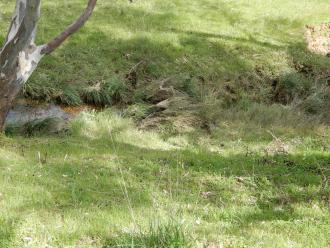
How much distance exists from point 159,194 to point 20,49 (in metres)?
4.89

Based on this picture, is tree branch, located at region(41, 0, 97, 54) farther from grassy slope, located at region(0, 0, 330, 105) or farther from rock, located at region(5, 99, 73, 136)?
grassy slope, located at region(0, 0, 330, 105)

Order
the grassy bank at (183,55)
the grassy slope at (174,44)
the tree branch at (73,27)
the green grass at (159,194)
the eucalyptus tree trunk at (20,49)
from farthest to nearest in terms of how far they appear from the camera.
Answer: the grassy slope at (174,44)
the grassy bank at (183,55)
the tree branch at (73,27)
the eucalyptus tree trunk at (20,49)
the green grass at (159,194)

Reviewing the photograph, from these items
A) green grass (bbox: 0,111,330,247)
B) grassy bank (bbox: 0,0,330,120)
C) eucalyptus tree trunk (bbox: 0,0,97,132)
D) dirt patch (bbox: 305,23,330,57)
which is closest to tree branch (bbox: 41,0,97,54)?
eucalyptus tree trunk (bbox: 0,0,97,132)

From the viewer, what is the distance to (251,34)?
69.7 ft

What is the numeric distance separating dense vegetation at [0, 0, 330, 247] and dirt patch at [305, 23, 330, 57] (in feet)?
1.17

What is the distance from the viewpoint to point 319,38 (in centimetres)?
2192

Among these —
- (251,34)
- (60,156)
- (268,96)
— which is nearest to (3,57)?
(60,156)

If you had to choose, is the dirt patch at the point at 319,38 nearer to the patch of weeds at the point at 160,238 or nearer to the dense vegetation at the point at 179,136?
the dense vegetation at the point at 179,136

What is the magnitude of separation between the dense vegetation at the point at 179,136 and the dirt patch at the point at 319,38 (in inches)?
14.1

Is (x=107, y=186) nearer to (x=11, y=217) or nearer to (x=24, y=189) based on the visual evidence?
(x=24, y=189)

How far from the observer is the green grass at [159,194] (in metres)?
6.17

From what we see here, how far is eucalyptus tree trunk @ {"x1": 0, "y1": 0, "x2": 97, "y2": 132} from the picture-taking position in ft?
34.7

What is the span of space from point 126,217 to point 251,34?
1585cm

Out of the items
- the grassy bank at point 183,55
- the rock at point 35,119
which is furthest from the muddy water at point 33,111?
the grassy bank at point 183,55
